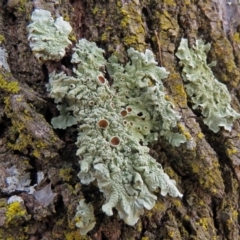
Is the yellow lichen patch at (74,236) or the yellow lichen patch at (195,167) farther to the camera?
the yellow lichen patch at (195,167)

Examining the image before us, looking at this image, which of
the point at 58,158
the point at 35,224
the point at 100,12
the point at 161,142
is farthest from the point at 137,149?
the point at 100,12

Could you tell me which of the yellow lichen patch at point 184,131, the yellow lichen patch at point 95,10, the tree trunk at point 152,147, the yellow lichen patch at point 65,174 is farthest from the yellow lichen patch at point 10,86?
the yellow lichen patch at point 184,131

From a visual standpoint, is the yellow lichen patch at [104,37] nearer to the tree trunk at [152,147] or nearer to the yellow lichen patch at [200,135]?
the tree trunk at [152,147]

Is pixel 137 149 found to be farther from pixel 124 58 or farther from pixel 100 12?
pixel 100 12

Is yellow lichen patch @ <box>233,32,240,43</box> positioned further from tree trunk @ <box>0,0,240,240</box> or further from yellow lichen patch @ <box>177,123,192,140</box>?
yellow lichen patch @ <box>177,123,192,140</box>

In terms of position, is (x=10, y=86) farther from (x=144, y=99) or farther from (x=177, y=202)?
(x=177, y=202)

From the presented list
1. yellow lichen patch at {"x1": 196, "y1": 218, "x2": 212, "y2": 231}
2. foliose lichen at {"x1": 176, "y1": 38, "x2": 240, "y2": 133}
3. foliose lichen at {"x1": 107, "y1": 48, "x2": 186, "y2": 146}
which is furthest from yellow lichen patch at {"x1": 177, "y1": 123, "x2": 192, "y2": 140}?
yellow lichen patch at {"x1": 196, "y1": 218, "x2": 212, "y2": 231}
